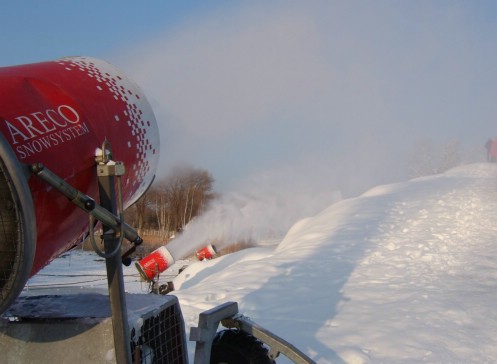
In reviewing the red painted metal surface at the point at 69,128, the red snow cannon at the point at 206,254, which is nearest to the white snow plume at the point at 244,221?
the red snow cannon at the point at 206,254

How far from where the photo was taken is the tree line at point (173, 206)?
4291 centimetres

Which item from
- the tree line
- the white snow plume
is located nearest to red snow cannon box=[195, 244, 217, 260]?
the white snow plume

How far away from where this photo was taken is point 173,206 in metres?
51.3

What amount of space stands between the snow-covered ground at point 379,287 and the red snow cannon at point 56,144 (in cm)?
116

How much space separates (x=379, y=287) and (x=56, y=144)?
716cm

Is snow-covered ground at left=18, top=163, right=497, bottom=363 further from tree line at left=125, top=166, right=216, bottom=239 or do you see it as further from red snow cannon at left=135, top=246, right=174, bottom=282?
tree line at left=125, top=166, right=216, bottom=239

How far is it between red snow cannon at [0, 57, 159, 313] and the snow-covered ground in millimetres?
1159

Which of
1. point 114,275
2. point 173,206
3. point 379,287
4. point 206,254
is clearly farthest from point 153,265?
point 173,206

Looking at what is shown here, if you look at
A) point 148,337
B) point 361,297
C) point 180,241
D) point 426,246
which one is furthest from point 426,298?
point 180,241

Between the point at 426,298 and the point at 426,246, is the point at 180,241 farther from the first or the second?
the point at 426,298

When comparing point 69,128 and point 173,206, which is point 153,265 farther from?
point 173,206

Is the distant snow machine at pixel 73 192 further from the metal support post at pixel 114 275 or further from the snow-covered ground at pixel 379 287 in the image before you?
the snow-covered ground at pixel 379 287

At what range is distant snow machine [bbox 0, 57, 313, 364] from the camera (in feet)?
8.39

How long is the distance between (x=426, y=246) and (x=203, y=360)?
8985 millimetres
